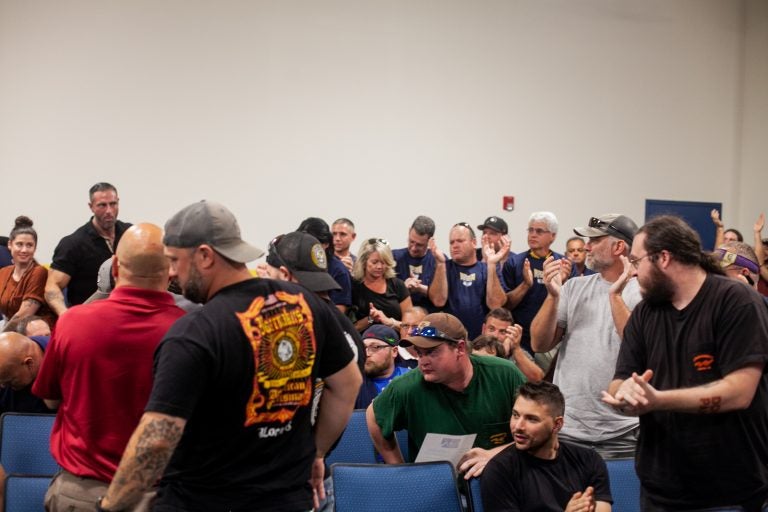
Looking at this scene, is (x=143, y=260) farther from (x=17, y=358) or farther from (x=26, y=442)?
(x=26, y=442)

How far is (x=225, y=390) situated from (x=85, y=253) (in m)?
3.98

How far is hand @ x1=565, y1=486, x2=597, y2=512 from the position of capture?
3.12 m

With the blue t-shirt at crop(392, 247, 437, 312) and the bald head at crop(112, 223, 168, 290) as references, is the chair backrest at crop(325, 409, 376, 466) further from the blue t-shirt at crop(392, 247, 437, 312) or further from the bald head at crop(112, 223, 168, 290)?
the blue t-shirt at crop(392, 247, 437, 312)

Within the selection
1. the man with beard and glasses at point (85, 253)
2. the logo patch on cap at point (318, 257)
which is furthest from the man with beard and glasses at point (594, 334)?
the man with beard and glasses at point (85, 253)

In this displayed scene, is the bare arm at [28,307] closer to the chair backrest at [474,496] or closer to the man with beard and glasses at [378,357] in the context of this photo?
the man with beard and glasses at [378,357]

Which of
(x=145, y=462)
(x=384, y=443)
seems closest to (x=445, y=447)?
(x=384, y=443)

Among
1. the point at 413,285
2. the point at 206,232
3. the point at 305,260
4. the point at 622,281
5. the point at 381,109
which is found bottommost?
the point at 413,285

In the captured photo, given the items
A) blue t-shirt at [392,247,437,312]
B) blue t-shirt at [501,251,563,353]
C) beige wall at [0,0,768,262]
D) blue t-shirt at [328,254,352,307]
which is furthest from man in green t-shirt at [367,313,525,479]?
beige wall at [0,0,768,262]

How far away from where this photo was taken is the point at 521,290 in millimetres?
6273

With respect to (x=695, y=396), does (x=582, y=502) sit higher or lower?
lower

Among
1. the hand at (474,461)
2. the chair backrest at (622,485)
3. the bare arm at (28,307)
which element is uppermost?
the bare arm at (28,307)

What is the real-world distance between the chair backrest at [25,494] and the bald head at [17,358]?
1.61 ft

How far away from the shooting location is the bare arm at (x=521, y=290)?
6258 mm

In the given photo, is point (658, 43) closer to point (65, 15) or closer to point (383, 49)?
point (383, 49)
